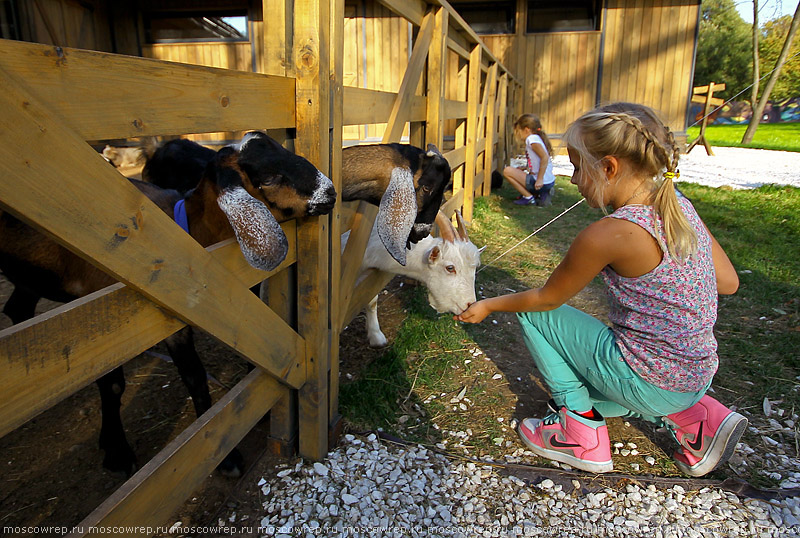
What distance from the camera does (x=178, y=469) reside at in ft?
5.81

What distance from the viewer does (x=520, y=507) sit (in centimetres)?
237

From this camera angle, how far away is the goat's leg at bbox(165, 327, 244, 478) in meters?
2.50

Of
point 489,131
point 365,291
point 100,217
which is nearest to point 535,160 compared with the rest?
point 489,131

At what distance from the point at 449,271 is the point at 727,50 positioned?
148ft

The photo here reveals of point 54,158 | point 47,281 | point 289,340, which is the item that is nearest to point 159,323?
point 54,158

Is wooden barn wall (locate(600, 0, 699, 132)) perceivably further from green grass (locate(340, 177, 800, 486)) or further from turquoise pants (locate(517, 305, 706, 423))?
turquoise pants (locate(517, 305, 706, 423))

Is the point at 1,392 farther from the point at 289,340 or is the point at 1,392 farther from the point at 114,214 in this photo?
the point at 289,340

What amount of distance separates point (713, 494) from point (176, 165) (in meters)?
4.02

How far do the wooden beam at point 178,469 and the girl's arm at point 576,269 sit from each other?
4.07 ft

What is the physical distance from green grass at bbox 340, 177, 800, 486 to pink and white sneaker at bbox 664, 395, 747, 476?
13 cm

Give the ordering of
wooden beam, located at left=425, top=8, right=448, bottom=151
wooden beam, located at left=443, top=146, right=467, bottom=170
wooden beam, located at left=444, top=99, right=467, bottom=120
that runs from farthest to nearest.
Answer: wooden beam, located at left=443, top=146, right=467, bottom=170 → wooden beam, located at left=444, top=99, right=467, bottom=120 → wooden beam, located at left=425, top=8, right=448, bottom=151

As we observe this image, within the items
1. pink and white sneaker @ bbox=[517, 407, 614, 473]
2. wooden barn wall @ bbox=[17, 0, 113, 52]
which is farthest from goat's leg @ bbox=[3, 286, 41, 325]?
wooden barn wall @ bbox=[17, 0, 113, 52]

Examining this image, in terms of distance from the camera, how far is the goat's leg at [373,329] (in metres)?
3.96

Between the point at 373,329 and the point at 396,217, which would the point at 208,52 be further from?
the point at 396,217
